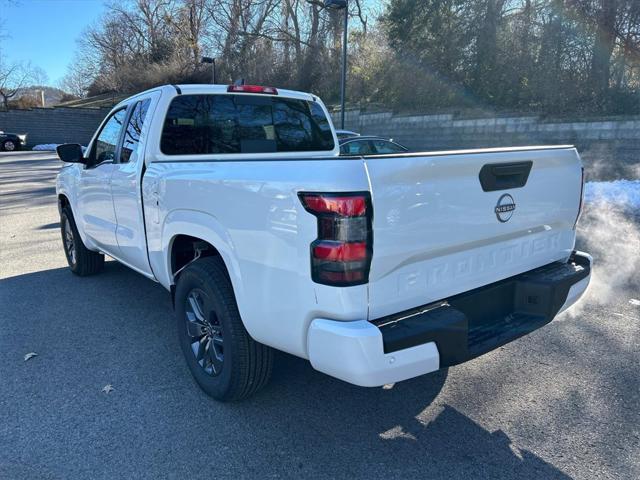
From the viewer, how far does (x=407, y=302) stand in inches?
92.6

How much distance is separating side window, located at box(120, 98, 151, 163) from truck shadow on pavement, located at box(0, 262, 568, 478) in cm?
152

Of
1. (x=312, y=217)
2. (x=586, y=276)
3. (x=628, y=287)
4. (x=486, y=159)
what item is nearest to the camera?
(x=312, y=217)

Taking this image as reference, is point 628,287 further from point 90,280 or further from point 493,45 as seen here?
point 493,45

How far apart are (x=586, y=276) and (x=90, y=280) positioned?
5.08m

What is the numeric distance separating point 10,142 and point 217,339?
118ft

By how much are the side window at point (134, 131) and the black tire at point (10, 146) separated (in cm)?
3421

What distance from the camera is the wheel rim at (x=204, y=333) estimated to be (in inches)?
118

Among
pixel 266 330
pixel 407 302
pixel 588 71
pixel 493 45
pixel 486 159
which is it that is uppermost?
pixel 493 45

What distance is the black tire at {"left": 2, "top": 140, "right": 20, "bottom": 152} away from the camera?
105 feet

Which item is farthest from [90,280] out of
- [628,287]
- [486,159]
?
[628,287]

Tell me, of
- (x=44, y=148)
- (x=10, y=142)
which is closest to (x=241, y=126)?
(x=10, y=142)

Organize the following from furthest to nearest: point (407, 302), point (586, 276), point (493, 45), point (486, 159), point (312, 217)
Answer: point (493, 45) < point (586, 276) < point (486, 159) < point (407, 302) < point (312, 217)

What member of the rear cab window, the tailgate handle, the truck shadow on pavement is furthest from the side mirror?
the tailgate handle

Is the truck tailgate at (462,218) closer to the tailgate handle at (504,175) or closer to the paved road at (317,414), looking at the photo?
the tailgate handle at (504,175)
